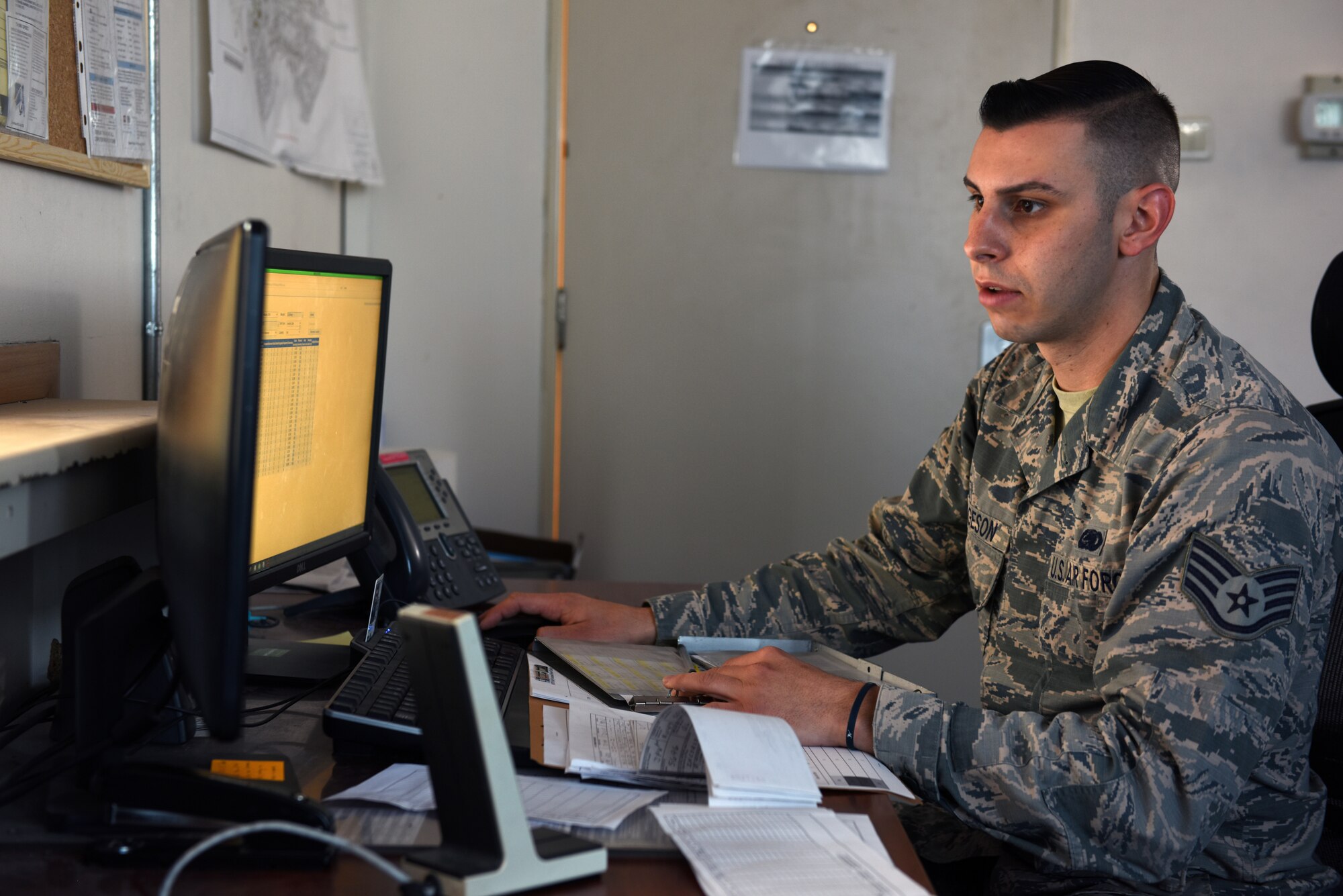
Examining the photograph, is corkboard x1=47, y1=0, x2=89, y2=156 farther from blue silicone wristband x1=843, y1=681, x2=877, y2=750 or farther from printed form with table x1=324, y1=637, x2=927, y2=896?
blue silicone wristband x1=843, y1=681, x2=877, y2=750

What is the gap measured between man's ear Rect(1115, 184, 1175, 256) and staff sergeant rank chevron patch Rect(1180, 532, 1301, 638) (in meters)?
0.42

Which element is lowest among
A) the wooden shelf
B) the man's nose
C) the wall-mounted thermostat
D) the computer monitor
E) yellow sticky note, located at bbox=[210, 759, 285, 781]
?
yellow sticky note, located at bbox=[210, 759, 285, 781]

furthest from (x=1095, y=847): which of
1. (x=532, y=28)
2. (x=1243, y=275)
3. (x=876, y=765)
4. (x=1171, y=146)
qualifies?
(x=532, y=28)

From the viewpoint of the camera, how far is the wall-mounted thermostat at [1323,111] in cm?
246

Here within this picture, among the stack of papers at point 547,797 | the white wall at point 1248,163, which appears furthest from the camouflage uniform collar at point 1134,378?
the white wall at point 1248,163

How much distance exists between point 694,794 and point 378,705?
0.96 ft

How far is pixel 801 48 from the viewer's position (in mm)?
2562

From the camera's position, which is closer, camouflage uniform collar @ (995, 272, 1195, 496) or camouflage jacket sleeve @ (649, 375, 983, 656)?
camouflage uniform collar @ (995, 272, 1195, 496)

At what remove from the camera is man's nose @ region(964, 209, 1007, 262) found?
1.31m

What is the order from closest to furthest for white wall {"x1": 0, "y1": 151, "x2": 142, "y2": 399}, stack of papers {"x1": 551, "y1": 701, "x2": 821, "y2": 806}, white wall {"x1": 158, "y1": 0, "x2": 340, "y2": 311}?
stack of papers {"x1": 551, "y1": 701, "x2": 821, "y2": 806}, white wall {"x1": 0, "y1": 151, "x2": 142, "y2": 399}, white wall {"x1": 158, "y1": 0, "x2": 340, "y2": 311}

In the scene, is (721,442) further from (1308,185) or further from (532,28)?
(1308,185)

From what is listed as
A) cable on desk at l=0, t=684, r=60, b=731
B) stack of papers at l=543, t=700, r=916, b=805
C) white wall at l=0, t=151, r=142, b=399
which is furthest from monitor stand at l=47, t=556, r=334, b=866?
white wall at l=0, t=151, r=142, b=399

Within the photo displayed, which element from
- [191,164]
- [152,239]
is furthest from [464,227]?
[152,239]

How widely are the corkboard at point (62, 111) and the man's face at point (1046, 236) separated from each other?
3.40 ft
